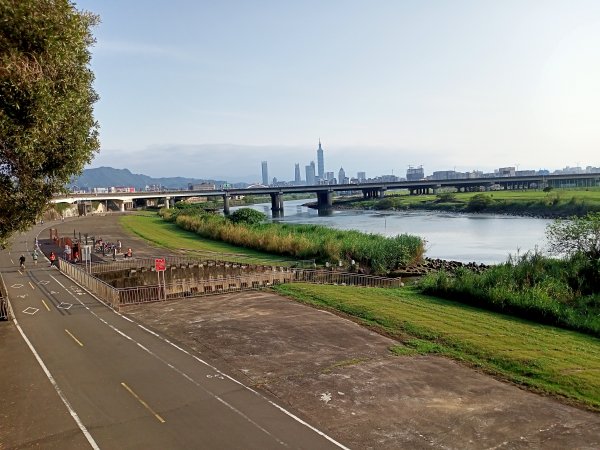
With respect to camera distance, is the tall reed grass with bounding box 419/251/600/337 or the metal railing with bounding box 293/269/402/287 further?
the metal railing with bounding box 293/269/402/287

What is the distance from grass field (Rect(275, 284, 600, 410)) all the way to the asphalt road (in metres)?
8.26

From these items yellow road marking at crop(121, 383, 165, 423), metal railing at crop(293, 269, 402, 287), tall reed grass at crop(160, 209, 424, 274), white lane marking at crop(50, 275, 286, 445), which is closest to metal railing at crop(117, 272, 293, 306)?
metal railing at crop(293, 269, 402, 287)

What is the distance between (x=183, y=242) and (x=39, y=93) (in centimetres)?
5636

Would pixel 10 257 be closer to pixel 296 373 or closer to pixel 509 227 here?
pixel 296 373

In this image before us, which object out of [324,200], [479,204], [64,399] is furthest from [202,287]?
[324,200]

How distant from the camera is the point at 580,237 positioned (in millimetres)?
39062

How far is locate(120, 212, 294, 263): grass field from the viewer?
58875 millimetres

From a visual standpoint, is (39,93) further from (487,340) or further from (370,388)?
(487,340)

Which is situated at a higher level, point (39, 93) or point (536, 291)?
point (39, 93)

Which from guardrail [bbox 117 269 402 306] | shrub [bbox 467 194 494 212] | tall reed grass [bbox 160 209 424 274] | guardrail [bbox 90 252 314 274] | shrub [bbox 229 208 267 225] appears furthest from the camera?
shrub [bbox 467 194 494 212]

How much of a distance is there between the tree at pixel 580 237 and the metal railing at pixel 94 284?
32.4m

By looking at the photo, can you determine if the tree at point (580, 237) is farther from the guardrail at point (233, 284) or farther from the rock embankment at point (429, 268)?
the guardrail at point (233, 284)

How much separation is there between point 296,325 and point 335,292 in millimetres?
7974

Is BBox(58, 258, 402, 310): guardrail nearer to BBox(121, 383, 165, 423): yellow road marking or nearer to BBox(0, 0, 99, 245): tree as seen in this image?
BBox(0, 0, 99, 245): tree
